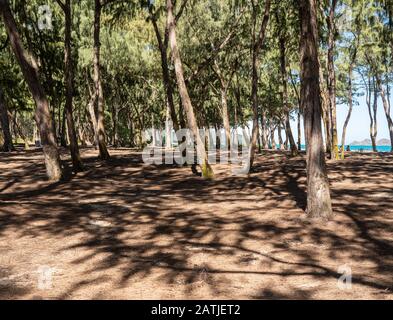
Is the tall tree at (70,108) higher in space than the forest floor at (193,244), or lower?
higher

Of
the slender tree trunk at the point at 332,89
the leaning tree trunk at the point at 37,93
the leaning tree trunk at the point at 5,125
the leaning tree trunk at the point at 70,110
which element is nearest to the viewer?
the leaning tree trunk at the point at 37,93

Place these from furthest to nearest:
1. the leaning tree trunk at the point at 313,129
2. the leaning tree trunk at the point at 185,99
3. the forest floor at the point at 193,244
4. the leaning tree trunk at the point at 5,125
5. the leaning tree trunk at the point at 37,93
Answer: the leaning tree trunk at the point at 5,125 → the leaning tree trunk at the point at 185,99 → the leaning tree trunk at the point at 37,93 → the leaning tree trunk at the point at 313,129 → the forest floor at the point at 193,244

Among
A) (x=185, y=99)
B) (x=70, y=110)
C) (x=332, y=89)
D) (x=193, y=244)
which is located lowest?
(x=193, y=244)

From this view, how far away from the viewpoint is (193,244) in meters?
7.32

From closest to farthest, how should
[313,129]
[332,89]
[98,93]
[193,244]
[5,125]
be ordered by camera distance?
[193,244], [313,129], [98,93], [332,89], [5,125]

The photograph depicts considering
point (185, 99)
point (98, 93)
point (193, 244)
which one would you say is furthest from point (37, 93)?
point (193, 244)

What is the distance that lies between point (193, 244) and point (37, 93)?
27.2 ft

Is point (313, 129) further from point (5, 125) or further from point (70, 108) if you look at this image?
point (5, 125)

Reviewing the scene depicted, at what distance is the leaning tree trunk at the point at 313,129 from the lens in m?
8.40

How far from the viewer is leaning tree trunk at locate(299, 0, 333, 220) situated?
840cm

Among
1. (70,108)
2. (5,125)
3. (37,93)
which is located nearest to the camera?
(37,93)

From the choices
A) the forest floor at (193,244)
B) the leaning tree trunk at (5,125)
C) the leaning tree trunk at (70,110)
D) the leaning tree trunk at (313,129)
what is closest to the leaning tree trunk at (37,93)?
the forest floor at (193,244)

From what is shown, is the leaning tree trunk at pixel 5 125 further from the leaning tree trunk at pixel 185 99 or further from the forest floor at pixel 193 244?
the leaning tree trunk at pixel 185 99

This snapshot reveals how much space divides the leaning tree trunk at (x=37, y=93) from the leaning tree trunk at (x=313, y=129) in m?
8.30
